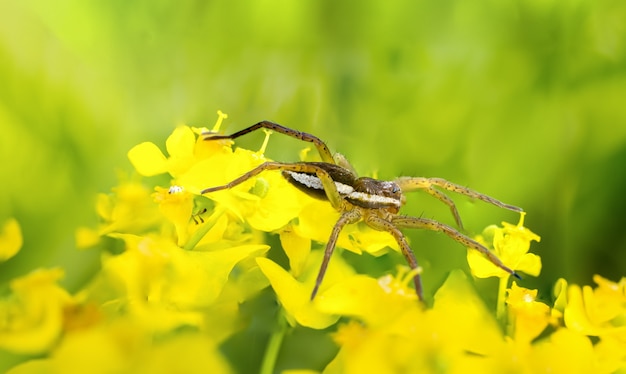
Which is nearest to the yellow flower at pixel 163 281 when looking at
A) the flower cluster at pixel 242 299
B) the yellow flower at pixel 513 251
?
the flower cluster at pixel 242 299

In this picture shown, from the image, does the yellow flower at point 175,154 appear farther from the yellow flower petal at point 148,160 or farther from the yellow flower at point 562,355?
the yellow flower at point 562,355

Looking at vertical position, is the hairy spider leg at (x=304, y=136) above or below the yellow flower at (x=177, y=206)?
below

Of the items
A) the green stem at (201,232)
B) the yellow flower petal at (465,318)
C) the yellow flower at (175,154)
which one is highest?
the yellow flower at (175,154)

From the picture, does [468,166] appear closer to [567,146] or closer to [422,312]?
[567,146]

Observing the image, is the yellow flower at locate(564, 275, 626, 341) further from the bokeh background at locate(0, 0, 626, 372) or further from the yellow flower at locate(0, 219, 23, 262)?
the yellow flower at locate(0, 219, 23, 262)

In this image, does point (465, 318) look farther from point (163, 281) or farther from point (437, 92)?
point (437, 92)

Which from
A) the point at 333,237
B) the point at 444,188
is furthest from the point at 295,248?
the point at 444,188

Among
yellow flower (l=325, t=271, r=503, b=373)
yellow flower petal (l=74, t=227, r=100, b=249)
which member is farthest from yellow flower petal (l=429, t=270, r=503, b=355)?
yellow flower petal (l=74, t=227, r=100, b=249)

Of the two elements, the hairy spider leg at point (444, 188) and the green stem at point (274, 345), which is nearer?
the green stem at point (274, 345)
